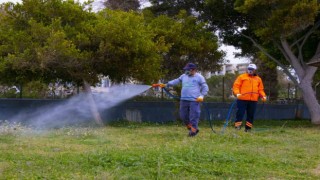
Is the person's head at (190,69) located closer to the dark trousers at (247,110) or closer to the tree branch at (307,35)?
the dark trousers at (247,110)

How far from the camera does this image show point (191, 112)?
11.0 metres

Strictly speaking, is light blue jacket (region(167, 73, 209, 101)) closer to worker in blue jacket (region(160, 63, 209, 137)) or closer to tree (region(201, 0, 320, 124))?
worker in blue jacket (region(160, 63, 209, 137))

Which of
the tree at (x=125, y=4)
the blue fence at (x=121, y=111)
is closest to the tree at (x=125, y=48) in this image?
the blue fence at (x=121, y=111)

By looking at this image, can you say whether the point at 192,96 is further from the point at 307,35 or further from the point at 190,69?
the point at 307,35

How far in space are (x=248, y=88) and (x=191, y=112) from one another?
2.03 meters

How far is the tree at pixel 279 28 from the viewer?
14.9 metres

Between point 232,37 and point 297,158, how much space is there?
11702 millimetres

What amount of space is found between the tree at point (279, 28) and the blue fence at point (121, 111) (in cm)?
199

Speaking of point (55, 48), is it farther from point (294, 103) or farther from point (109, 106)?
point (294, 103)

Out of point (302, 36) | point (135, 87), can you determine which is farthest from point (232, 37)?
point (135, 87)

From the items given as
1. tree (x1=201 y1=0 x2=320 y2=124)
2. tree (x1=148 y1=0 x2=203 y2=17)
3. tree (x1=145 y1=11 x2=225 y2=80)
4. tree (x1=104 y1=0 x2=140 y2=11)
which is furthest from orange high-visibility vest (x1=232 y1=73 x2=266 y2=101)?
tree (x1=104 y1=0 x2=140 y2=11)

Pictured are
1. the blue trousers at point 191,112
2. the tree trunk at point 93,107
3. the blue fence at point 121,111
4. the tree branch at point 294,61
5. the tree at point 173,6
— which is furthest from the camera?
the tree at point 173,6

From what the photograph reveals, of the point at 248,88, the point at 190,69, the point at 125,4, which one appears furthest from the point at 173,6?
the point at 190,69

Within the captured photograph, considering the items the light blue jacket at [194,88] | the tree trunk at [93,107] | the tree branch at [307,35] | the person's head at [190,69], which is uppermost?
the tree branch at [307,35]
